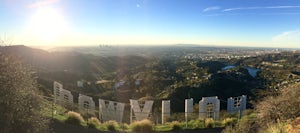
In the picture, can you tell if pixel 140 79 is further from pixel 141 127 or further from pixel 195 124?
pixel 141 127

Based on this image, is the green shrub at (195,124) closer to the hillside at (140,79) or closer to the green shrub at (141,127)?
the green shrub at (141,127)

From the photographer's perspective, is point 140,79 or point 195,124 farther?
point 140,79

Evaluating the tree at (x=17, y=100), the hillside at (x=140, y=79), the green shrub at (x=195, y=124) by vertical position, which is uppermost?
the tree at (x=17, y=100)

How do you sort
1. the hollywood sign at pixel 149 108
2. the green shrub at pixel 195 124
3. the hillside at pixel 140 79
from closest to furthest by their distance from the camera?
the green shrub at pixel 195 124 → the hollywood sign at pixel 149 108 → the hillside at pixel 140 79

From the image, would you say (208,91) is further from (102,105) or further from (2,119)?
(2,119)

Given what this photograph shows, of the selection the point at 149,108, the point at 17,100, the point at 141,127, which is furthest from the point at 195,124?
the point at 17,100

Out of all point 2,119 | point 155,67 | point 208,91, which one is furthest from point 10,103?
point 155,67

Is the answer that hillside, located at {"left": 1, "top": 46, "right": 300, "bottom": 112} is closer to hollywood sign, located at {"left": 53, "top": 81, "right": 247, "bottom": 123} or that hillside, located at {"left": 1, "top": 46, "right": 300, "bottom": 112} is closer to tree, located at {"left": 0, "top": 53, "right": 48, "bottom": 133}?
hollywood sign, located at {"left": 53, "top": 81, "right": 247, "bottom": 123}

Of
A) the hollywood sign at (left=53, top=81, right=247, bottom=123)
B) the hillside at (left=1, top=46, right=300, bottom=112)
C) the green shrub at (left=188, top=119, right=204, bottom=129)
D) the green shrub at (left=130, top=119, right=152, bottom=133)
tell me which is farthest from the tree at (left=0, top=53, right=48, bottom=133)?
the hillside at (left=1, top=46, right=300, bottom=112)

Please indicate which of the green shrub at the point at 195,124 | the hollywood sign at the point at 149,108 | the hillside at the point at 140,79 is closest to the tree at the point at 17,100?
the hollywood sign at the point at 149,108
